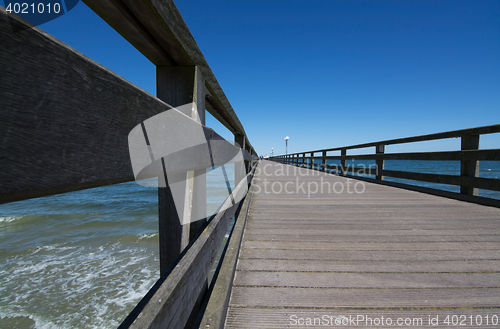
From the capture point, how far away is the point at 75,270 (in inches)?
139

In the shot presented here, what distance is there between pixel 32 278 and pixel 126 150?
171 inches

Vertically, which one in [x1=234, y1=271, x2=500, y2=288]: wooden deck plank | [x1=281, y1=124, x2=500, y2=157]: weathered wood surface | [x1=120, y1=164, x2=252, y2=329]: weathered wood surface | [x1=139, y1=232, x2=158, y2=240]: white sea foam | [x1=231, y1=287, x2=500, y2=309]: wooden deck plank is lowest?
[x1=139, y1=232, x2=158, y2=240]: white sea foam

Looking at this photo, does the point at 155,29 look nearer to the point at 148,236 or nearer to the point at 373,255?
the point at 373,255

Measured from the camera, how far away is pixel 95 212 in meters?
7.73

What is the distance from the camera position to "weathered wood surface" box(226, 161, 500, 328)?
3.74ft

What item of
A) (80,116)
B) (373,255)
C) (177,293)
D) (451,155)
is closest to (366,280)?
(373,255)

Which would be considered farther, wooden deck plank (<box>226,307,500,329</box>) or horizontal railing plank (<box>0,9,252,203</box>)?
wooden deck plank (<box>226,307,500,329</box>)

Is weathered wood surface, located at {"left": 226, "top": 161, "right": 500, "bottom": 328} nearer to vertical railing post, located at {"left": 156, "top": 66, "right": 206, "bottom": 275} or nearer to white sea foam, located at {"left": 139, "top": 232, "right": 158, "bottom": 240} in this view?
vertical railing post, located at {"left": 156, "top": 66, "right": 206, "bottom": 275}

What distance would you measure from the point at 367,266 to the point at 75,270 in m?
3.99

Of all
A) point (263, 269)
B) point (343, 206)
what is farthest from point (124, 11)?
point (343, 206)

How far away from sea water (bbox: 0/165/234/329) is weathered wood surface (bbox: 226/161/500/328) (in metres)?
0.86

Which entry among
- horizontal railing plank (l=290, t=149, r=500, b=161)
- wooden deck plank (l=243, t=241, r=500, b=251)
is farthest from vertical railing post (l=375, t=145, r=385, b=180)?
wooden deck plank (l=243, t=241, r=500, b=251)

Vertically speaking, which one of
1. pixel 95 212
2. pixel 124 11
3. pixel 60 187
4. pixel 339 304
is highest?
pixel 124 11

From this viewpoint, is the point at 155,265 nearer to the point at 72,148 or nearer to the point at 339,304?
the point at 339,304
